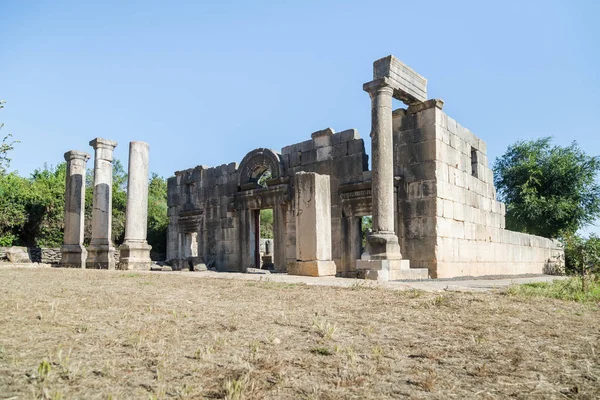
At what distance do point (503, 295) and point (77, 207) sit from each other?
16735 millimetres

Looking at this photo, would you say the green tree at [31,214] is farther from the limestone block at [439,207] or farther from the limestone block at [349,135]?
the limestone block at [439,207]

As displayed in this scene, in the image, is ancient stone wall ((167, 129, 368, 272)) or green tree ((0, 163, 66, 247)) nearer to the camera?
ancient stone wall ((167, 129, 368, 272))

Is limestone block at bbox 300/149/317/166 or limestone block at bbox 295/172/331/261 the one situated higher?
limestone block at bbox 300/149/317/166

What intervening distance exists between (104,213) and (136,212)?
223cm

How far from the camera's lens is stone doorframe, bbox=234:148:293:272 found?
17025 mm

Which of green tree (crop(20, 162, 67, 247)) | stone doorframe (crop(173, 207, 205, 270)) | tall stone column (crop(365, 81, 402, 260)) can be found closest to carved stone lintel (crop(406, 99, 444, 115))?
tall stone column (crop(365, 81, 402, 260))

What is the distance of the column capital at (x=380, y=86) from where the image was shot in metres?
12.0

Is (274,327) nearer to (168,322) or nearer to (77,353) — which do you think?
(168,322)

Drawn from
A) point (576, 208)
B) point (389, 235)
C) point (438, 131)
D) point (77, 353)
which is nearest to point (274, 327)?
point (77, 353)

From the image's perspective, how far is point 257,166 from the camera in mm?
18406

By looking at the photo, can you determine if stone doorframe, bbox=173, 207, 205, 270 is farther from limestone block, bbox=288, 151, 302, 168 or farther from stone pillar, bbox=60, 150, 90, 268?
limestone block, bbox=288, 151, 302, 168

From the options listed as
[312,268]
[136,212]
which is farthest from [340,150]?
[136,212]

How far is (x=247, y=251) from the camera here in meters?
18.5

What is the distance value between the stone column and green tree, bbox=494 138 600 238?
22107 mm
